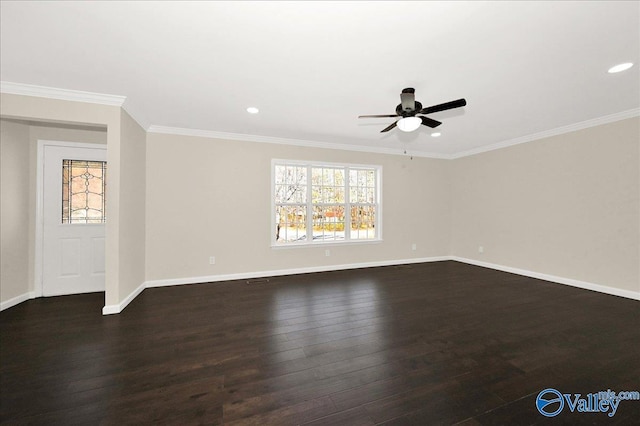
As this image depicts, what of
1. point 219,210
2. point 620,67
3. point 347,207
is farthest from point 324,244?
point 620,67

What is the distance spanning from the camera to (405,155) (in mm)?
6008

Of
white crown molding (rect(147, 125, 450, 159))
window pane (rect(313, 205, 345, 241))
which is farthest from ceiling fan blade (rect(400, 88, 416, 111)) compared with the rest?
window pane (rect(313, 205, 345, 241))

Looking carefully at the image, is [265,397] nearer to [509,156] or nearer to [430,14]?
[430,14]

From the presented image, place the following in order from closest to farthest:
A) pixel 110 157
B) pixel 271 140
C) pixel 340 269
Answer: pixel 110 157 < pixel 271 140 < pixel 340 269

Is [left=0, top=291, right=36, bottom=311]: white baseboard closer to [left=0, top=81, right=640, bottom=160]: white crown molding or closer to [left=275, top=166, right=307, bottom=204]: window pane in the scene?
[left=0, top=81, right=640, bottom=160]: white crown molding

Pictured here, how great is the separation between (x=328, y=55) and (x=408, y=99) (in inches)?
36.3

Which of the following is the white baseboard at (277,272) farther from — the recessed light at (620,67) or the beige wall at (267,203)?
the recessed light at (620,67)

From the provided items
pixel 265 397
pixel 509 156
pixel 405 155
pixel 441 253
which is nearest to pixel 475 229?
pixel 441 253

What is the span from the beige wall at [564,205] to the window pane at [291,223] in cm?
393

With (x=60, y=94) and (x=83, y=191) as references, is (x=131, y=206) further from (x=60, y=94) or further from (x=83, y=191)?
(x=60, y=94)

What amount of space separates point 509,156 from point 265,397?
590 cm

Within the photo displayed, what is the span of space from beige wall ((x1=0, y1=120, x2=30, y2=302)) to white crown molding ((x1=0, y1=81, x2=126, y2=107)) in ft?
2.66

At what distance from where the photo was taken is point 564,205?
14.2ft

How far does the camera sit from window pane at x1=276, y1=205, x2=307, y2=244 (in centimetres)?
505
